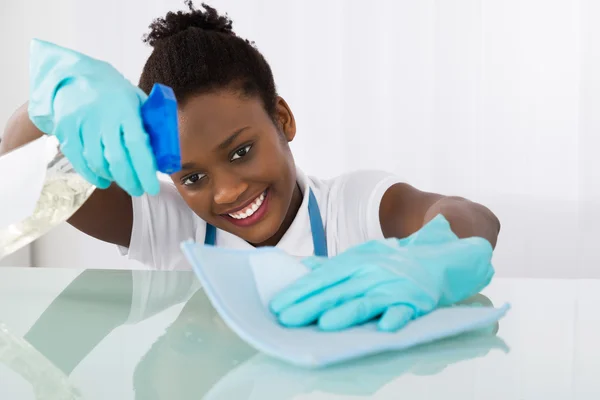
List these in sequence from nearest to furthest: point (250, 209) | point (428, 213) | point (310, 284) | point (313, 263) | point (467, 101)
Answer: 1. point (310, 284)
2. point (313, 263)
3. point (428, 213)
4. point (250, 209)
5. point (467, 101)

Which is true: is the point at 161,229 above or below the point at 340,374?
below

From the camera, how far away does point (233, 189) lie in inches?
42.5

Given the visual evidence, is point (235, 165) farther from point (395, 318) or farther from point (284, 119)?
point (395, 318)

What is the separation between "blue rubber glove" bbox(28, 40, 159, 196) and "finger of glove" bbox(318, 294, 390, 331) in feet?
0.87

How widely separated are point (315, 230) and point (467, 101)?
4.52 ft

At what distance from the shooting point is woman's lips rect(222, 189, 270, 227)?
116 centimetres

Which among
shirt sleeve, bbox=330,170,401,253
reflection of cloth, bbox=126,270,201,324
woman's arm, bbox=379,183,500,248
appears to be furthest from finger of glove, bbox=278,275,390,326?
shirt sleeve, bbox=330,170,401,253

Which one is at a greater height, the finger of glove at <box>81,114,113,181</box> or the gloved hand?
the finger of glove at <box>81,114,113,181</box>

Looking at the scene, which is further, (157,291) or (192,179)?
(192,179)

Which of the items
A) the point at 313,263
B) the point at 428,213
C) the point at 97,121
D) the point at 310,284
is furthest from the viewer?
the point at 428,213

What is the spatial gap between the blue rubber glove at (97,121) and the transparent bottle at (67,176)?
31 millimetres

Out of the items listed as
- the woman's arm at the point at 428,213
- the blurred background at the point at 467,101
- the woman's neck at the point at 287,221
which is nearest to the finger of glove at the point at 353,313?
the woman's arm at the point at 428,213

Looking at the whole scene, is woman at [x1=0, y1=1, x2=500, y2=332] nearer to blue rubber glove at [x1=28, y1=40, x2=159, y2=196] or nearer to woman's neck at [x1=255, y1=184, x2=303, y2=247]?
woman's neck at [x1=255, y1=184, x2=303, y2=247]

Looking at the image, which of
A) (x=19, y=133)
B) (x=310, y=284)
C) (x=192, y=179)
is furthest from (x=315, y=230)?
(x=310, y=284)
